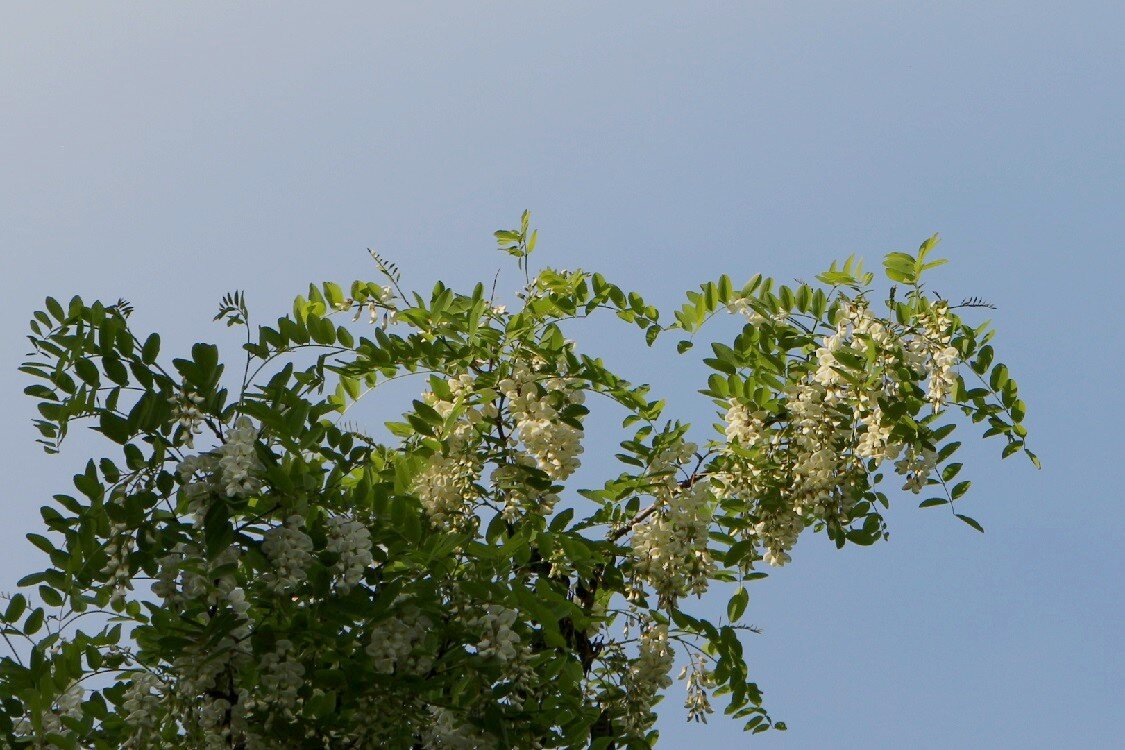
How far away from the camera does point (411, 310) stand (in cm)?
417

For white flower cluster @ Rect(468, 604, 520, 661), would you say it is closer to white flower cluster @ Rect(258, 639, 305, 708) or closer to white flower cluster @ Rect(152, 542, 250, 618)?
white flower cluster @ Rect(258, 639, 305, 708)

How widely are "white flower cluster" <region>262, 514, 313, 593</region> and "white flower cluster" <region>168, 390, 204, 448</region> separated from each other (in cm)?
35

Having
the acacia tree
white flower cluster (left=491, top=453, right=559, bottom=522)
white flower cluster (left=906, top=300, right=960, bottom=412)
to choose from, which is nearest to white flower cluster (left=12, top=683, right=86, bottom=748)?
the acacia tree

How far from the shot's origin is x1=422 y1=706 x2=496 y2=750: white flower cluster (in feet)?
10.2

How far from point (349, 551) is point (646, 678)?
1.15m

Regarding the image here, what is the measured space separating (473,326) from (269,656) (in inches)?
51.1

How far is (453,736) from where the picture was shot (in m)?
3.09

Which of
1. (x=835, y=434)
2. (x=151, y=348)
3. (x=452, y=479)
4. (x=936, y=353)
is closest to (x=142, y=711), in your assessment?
(x=151, y=348)

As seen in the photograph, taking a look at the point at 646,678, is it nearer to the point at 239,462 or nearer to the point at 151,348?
the point at 239,462

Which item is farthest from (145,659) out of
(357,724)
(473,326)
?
(473,326)

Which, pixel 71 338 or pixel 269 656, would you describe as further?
pixel 71 338

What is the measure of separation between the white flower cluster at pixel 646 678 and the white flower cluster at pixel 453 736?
2.41 feet

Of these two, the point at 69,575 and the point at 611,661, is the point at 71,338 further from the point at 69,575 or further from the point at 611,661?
the point at 611,661

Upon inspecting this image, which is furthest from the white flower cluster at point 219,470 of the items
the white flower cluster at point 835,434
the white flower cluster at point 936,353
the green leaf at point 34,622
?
the white flower cluster at point 936,353
